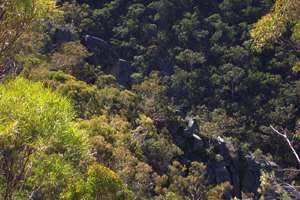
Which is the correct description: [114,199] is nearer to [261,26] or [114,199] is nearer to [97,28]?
[261,26]

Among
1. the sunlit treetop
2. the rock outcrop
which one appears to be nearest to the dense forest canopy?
the sunlit treetop

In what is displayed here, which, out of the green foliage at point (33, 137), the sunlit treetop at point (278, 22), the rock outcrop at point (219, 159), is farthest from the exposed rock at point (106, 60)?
the sunlit treetop at point (278, 22)

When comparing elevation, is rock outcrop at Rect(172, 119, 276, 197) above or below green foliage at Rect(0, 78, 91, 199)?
below

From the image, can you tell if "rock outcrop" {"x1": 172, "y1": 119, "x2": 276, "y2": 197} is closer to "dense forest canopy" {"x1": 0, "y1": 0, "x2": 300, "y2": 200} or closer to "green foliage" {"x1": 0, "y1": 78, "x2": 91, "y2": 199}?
"dense forest canopy" {"x1": 0, "y1": 0, "x2": 300, "y2": 200}

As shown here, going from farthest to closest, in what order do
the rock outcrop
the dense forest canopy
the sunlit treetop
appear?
1. the rock outcrop
2. the dense forest canopy
3. the sunlit treetop

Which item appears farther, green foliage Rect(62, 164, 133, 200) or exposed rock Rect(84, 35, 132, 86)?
exposed rock Rect(84, 35, 132, 86)

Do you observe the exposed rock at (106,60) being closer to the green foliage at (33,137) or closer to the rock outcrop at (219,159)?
the rock outcrop at (219,159)

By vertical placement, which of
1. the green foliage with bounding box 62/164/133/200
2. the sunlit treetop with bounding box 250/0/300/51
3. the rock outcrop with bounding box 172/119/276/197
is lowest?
the rock outcrop with bounding box 172/119/276/197
